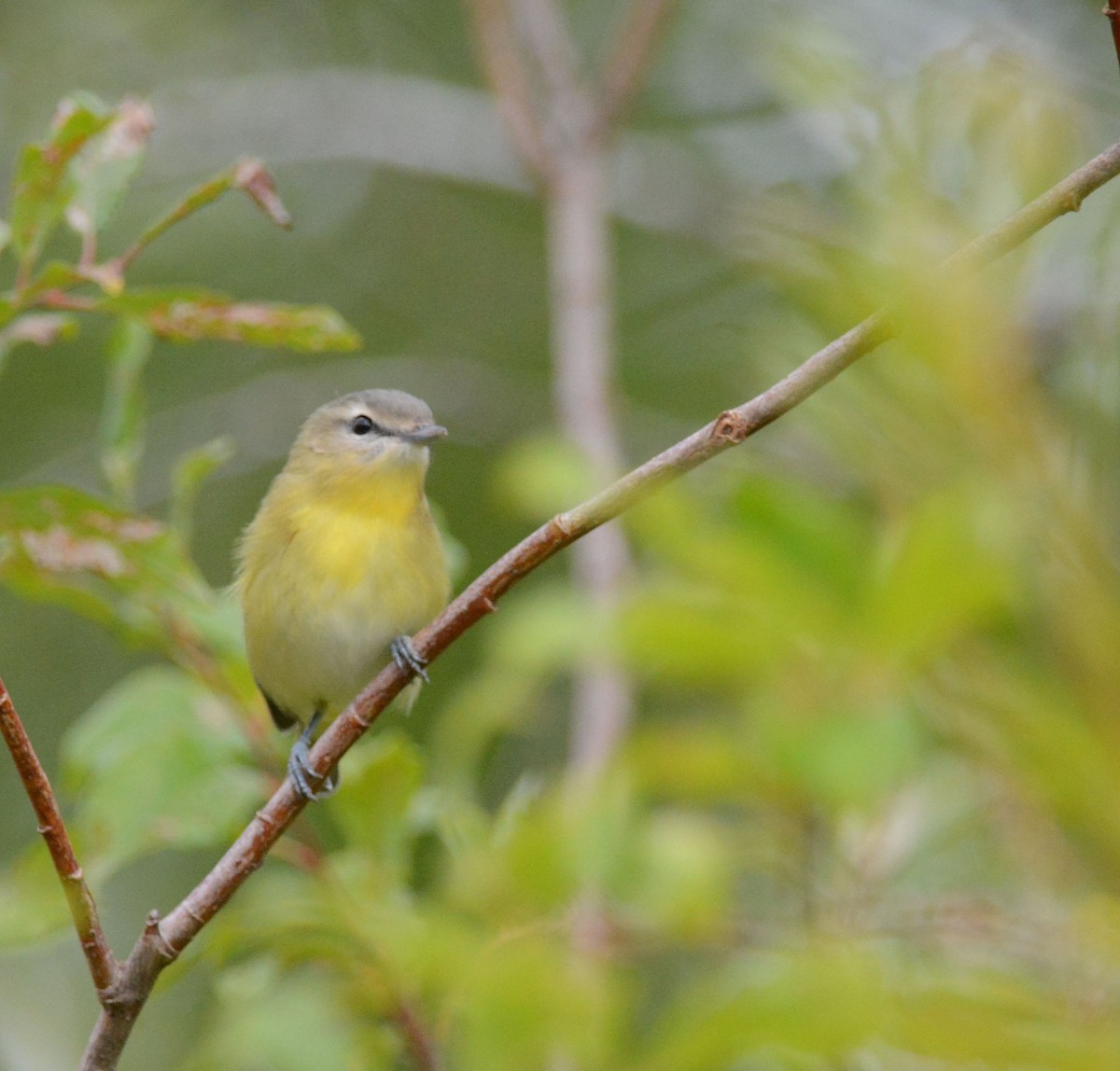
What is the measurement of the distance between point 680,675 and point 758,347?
0.40 metres

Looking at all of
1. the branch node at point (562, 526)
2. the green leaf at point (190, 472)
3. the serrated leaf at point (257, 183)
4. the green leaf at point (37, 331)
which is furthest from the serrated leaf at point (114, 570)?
the branch node at point (562, 526)

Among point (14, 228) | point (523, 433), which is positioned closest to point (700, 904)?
point (14, 228)

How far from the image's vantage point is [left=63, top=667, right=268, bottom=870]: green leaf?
2.75 meters

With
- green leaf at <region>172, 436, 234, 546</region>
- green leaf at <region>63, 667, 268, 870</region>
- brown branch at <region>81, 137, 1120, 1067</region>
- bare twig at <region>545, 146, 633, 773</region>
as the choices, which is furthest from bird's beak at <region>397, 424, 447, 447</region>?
brown branch at <region>81, 137, 1120, 1067</region>

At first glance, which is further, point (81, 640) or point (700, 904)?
point (81, 640)

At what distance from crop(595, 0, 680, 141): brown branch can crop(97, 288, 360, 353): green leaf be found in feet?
10.7

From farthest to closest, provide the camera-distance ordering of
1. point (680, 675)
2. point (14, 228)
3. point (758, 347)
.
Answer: point (14, 228)
point (758, 347)
point (680, 675)

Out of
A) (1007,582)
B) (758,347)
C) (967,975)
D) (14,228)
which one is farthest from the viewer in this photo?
(14,228)

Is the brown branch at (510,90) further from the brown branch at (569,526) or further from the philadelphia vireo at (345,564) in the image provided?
the brown branch at (569,526)

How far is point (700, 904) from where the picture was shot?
4.72 ft

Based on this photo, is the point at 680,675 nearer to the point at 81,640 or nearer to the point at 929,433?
the point at 929,433

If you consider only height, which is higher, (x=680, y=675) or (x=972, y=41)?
(x=972, y=41)

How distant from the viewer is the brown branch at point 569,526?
1.46 metres

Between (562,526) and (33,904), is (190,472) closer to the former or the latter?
(33,904)
